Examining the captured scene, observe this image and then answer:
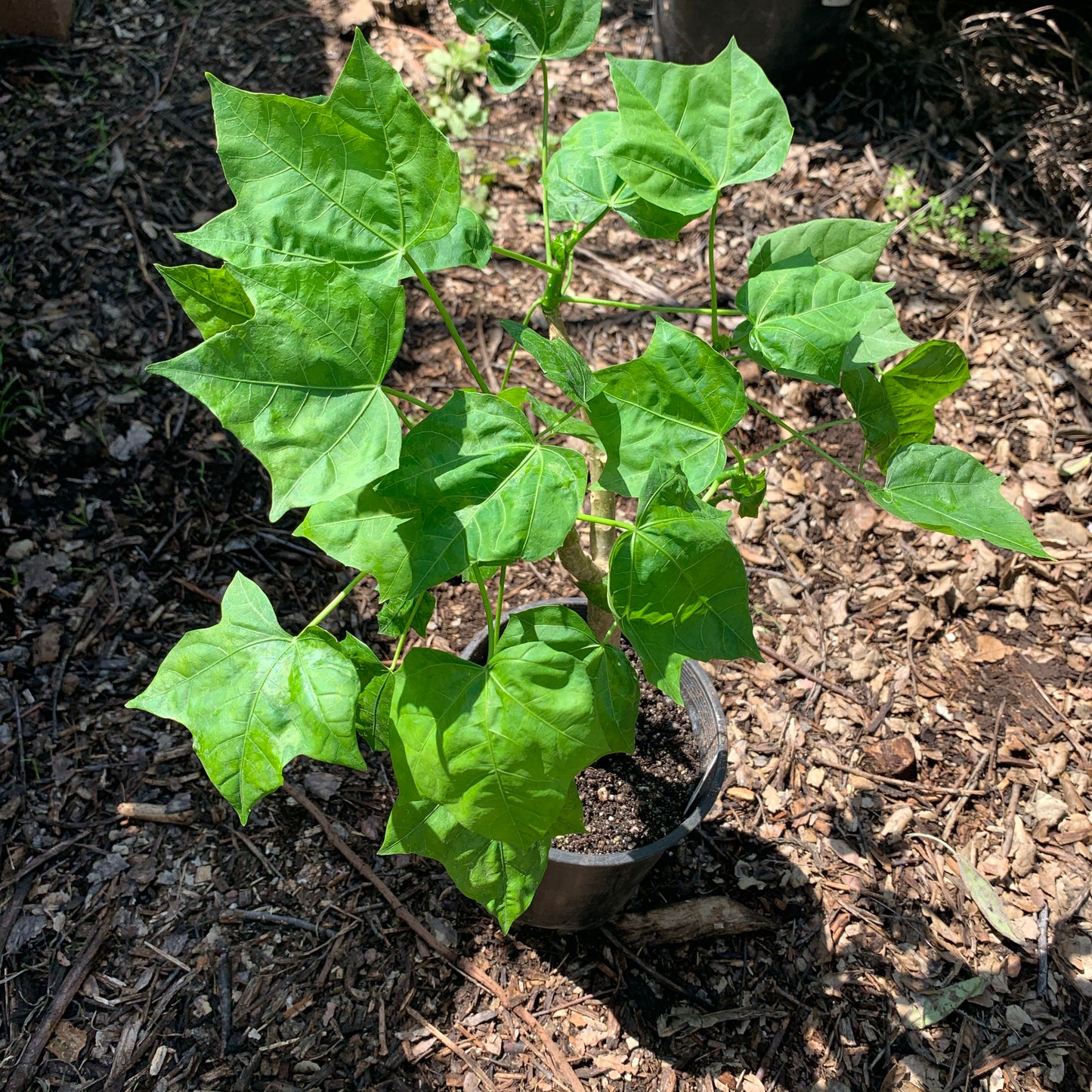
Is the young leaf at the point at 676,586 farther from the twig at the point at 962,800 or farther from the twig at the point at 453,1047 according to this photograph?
the twig at the point at 962,800

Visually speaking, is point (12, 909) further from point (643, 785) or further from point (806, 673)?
point (806, 673)

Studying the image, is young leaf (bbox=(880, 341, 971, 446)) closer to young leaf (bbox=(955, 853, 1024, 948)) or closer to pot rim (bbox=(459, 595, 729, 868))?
pot rim (bbox=(459, 595, 729, 868))

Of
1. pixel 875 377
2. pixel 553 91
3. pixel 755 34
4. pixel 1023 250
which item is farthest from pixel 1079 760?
pixel 553 91

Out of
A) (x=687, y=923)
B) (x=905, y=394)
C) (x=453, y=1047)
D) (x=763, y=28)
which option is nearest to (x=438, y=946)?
(x=453, y=1047)

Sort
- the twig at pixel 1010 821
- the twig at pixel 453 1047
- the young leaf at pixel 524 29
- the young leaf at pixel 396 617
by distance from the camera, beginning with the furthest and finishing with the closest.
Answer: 1. the twig at pixel 1010 821
2. the twig at pixel 453 1047
3. the young leaf at pixel 524 29
4. the young leaf at pixel 396 617

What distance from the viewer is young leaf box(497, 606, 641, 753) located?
1104 millimetres

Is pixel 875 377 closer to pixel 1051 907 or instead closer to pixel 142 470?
pixel 1051 907

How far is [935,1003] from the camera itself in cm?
178

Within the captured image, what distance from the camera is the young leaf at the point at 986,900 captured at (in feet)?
6.14

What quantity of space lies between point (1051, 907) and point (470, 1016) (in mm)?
1229

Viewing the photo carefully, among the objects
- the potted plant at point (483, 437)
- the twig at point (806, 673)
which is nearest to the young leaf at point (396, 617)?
the potted plant at point (483, 437)

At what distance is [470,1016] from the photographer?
1770 mm

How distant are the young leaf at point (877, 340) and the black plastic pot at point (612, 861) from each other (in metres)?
0.63

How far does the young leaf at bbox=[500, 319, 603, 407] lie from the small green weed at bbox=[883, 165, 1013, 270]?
2.18 metres
